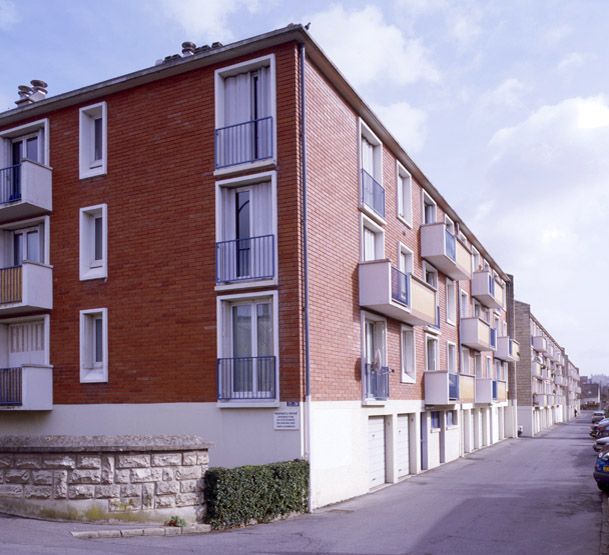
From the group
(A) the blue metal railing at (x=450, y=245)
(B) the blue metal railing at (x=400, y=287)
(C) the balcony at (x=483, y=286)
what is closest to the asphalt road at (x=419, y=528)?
(B) the blue metal railing at (x=400, y=287)

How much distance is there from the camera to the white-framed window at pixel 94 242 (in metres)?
18.7

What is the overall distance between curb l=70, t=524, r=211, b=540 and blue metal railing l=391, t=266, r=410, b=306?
28.7 feet

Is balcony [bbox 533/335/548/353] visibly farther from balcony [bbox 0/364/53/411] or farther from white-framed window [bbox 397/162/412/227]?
balcony [bbox 0/364/53/411]

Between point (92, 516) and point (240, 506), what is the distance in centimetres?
254

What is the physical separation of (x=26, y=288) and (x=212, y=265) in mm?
5164

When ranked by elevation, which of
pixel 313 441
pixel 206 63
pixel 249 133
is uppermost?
pixel 206 63

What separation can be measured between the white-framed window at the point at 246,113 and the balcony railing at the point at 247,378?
14.3ft

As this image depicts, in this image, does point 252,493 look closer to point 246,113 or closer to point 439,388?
point 246,113

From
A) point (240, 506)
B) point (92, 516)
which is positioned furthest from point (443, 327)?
point (92, 516)

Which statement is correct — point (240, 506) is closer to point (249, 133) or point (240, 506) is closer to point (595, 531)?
point (595, 531)

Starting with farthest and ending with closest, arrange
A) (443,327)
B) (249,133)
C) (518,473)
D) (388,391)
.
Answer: (443,327) < (518,473) < (388,391) < (249,133)

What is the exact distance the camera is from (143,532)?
12.1m

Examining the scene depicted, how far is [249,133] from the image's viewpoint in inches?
675

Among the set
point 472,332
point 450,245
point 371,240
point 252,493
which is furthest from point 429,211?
point 252,493
